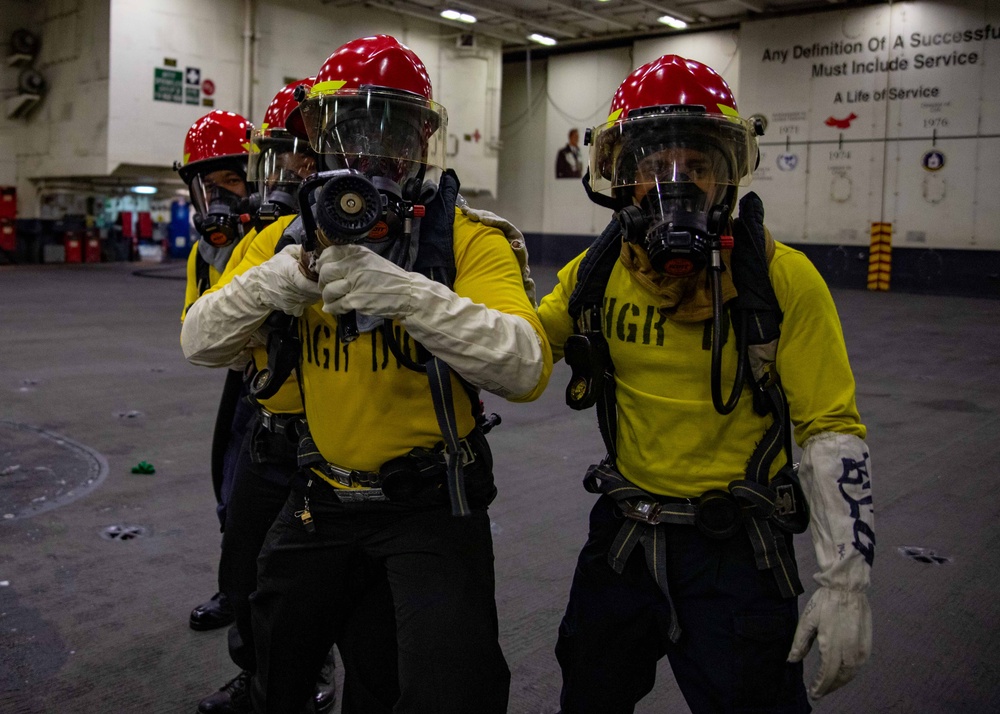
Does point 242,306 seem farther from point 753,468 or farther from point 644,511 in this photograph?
point 753,468

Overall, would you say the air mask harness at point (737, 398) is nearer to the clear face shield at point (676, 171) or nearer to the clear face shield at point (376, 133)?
the clear face shield at point (676, 171)

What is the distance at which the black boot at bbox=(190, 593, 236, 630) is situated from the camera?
3.21 m

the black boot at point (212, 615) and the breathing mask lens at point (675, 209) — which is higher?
the breathing mask lens at point (675, 209)

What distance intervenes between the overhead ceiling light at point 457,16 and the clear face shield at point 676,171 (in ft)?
62.5

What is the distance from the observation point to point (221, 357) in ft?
7.18

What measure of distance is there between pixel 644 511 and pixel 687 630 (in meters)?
0.26

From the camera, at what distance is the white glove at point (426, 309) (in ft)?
5.74

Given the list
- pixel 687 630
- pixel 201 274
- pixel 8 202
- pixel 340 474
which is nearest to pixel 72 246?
pixel 8 202

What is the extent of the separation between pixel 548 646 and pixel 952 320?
1211 cm

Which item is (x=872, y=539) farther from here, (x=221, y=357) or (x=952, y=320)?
(x=952, y=320)

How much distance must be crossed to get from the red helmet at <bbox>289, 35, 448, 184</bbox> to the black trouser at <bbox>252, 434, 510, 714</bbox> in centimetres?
71

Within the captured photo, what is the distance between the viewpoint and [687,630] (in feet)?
6.26

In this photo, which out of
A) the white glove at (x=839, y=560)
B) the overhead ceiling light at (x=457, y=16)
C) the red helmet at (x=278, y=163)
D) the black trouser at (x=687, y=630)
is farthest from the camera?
the overhead ceiling light at (x=457, y=16)

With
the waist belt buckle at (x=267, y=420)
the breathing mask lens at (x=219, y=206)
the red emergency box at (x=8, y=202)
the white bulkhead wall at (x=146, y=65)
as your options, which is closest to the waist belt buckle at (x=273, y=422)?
the waist belt buckle at (x=267, y=420)
